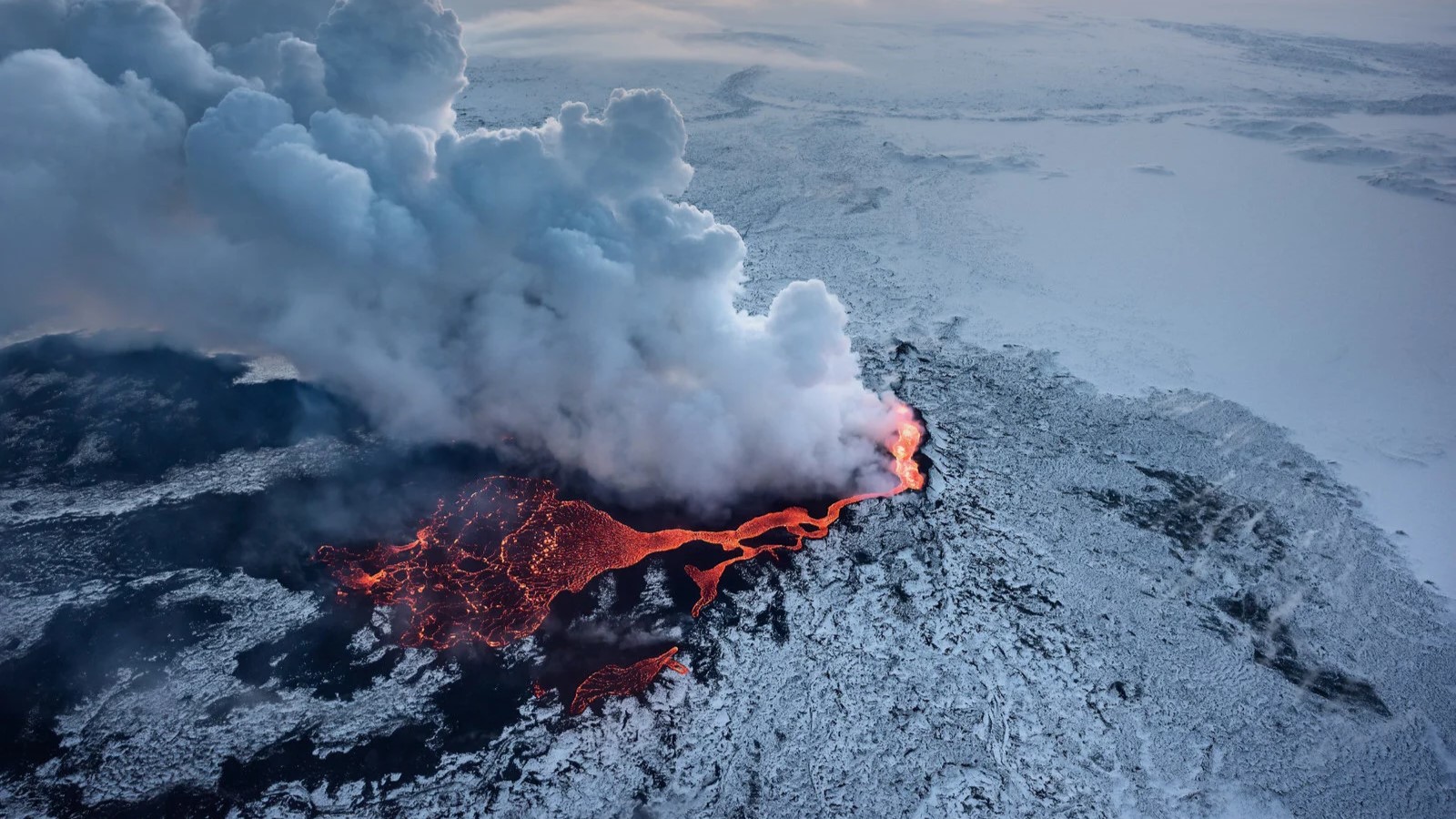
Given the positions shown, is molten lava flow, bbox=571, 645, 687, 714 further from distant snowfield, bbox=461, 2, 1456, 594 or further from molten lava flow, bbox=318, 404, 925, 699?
distant snowfield, bbox=461, 2, 1456, 594

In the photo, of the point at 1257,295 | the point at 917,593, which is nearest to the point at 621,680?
the point at 917,593

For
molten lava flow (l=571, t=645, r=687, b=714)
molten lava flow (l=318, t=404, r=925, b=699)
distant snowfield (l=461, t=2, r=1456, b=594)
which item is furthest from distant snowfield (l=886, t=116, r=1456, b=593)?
molten lava flow (l=571, t=645, r=687, b=714)

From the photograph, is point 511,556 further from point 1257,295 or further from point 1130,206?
point 1130,206

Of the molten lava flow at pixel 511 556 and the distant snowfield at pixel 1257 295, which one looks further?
the distant snowfield at pixel 1257 295

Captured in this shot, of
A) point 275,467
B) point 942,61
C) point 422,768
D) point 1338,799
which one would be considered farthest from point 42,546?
point 942,61

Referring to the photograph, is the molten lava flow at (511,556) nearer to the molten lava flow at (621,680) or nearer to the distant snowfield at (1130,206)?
the molten lava flow at (621,680)

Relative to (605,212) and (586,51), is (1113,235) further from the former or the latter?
(586,51)

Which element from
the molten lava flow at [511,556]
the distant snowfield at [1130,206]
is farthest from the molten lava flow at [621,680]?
the distant snowfield at [1130,206]
